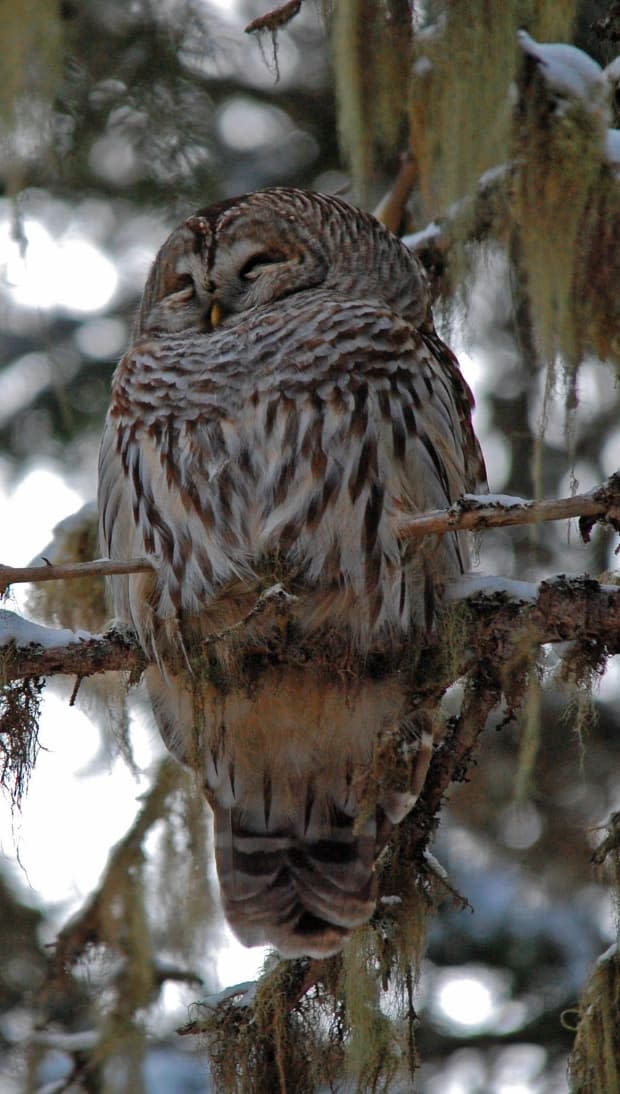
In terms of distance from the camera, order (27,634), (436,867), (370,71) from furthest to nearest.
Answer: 1. (370,71)
2. (436,867)
3. (27,634)

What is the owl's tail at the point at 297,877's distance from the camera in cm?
379

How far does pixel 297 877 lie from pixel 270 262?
1.84 metres

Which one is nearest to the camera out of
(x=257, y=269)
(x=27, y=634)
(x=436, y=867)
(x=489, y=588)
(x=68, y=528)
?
(x=27, y=634)

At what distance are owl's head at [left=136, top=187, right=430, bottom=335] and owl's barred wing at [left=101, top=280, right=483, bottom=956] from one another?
0.79 ft

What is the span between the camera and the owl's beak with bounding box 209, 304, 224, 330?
14.3 ft

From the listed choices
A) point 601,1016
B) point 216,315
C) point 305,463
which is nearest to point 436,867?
point 601,1016

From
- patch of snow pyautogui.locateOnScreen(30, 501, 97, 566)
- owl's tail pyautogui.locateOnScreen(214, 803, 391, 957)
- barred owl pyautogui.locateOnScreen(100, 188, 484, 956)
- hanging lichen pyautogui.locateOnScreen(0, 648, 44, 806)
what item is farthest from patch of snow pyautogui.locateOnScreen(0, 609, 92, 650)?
patch of snow pyautogui.locateOnScreen(30, 501, 97, 566)

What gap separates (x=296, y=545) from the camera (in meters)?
3.87

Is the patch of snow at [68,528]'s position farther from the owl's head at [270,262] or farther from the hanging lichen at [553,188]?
the hanging lichen at [553,188]

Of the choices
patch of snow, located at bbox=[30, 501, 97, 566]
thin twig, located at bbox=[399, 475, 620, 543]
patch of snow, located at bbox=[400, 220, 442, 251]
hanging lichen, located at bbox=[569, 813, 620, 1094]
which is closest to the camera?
thin twig, located at bbox=[399, 475, 620, 543]

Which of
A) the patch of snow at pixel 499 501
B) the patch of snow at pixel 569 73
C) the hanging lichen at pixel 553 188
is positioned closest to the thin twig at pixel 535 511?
the patch of snow at pixel 499 501

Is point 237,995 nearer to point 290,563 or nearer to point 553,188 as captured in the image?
point 290,563

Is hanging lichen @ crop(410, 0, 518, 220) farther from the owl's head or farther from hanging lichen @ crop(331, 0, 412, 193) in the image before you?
the owl's head

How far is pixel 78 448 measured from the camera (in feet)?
21.6
